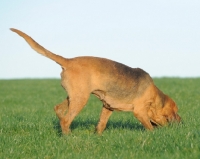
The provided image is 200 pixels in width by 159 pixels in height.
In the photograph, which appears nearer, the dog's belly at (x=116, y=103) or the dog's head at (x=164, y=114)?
the dog's belly at (x=116, y=103)

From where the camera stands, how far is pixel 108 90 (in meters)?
8.99

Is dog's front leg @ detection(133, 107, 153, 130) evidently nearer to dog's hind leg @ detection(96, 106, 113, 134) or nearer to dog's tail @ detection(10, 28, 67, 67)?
dog's hind leg @ detection(96, 106, 113, 134)

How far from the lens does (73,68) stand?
862 cm

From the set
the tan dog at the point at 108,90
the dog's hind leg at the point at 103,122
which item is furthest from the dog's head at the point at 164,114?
the dog's hind leg at the point at 103,122

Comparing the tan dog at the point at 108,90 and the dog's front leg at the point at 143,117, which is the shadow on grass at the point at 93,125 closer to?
the tan dog at the point at 108,90

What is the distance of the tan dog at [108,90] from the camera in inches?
340

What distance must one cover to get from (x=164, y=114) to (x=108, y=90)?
162 centimetres

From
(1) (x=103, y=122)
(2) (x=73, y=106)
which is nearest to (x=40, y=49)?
(2) (x=73, y=106)

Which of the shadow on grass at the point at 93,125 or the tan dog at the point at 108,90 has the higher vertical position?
the tan dog at the point at 108,90

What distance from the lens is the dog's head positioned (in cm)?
966

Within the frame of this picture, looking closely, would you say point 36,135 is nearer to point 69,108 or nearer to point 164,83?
point 69,108

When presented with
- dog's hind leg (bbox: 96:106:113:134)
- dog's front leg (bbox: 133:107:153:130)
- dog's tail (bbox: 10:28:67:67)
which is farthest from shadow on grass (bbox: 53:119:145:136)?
dog's tail (bbox: 10:28:67:67)

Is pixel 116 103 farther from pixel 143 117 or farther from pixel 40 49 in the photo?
pixel 40 49

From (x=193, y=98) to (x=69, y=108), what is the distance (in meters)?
10.6
